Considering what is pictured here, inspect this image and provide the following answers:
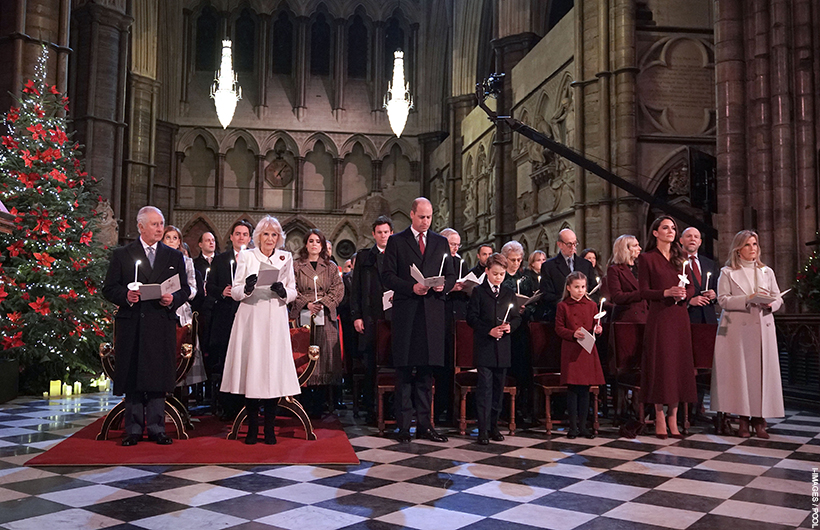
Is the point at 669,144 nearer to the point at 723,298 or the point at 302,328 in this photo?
the point at 723,298

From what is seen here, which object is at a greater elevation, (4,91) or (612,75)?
(612,75)

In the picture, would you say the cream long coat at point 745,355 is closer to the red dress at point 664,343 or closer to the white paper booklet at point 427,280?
the red dress at point 664,343

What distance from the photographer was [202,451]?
5.15 meters

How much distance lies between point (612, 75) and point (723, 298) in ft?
27.0

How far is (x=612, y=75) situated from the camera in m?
13.5

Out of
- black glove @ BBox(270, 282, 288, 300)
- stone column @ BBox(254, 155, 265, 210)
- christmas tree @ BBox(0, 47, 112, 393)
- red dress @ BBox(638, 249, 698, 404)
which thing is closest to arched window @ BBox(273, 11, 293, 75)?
stone column @ BBox(254, 155, 265, 210)

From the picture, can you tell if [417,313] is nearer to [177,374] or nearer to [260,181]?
[177,374]

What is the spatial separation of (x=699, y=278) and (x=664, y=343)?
109 cm

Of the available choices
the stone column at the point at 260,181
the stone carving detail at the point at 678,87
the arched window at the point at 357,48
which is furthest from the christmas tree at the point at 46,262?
the arched window at the point at 357,48

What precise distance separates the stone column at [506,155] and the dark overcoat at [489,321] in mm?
13382

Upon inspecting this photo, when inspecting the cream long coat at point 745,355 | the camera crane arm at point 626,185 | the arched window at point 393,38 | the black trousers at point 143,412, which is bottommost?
the black trousers at point 143,412

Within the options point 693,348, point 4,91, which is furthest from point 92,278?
point 693,348

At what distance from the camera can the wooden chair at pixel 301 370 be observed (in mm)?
5668

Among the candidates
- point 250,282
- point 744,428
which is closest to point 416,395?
point 250,282
